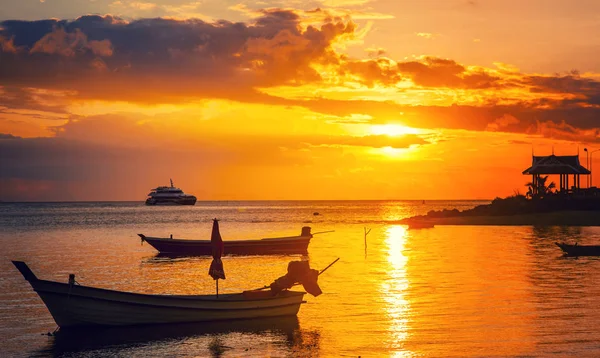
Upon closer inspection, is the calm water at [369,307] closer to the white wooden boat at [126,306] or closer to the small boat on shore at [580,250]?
the white wooden boat at [126,306]

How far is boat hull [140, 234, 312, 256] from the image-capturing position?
208 feet

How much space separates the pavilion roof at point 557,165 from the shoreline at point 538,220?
1040 cm

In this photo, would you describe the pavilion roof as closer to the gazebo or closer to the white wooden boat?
the gazebo

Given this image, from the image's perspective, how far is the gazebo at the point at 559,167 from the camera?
11806 cm

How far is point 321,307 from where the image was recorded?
1297 inches

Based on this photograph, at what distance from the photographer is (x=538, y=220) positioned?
109875 mm

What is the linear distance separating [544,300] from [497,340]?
1032 cm

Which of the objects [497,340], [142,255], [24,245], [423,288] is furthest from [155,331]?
[24,245]

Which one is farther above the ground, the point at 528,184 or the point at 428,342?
the point at 528,184

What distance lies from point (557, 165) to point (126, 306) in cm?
10622

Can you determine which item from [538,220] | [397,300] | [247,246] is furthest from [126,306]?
[538,220]

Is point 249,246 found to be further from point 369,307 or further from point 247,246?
point 369,307

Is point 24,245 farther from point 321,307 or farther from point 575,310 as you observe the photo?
point 575,310

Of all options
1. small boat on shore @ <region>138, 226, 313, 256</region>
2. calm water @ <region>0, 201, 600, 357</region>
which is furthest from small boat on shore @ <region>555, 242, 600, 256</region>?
small boat on shore @ <region>138, 226, 313, 256</region>
